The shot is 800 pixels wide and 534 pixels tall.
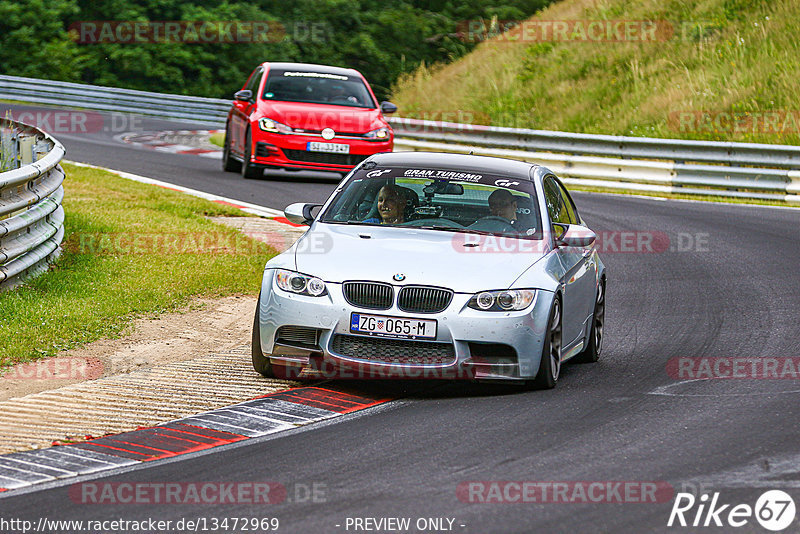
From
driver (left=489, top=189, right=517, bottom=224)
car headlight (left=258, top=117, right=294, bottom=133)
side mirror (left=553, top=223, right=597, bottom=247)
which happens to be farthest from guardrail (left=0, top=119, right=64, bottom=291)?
car headlight (left=258, top=117, right=294, bottom=133)

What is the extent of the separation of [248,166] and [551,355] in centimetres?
1247

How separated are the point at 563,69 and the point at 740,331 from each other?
75.2 feet

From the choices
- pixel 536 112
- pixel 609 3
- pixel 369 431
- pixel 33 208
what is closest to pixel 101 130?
pixel 536 112

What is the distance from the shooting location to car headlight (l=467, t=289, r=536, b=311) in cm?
770

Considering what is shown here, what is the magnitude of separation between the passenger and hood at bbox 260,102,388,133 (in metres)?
10.4

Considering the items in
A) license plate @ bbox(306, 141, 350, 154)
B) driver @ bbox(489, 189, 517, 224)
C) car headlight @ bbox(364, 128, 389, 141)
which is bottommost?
license plate @ bbox(306, 141, 350, 154)

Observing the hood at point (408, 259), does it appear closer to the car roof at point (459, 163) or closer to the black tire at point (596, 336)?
the car roof at point (459, 163)

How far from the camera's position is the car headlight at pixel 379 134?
1959 centimetres

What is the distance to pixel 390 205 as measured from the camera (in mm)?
8930

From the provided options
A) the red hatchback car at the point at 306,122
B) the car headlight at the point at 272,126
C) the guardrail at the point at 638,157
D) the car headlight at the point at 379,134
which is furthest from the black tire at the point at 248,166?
the guardrail at the point at 638,157

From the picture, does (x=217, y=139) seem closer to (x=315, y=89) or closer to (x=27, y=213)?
(x=315, y=89)

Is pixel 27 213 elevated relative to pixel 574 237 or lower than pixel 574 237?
lower

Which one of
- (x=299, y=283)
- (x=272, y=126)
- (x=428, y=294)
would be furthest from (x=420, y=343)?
(x=272, y=126)

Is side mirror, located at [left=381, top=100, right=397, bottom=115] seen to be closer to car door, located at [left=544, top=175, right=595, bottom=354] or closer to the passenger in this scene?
car door, located at [left=544, top=175, right=595, bottom=354]
